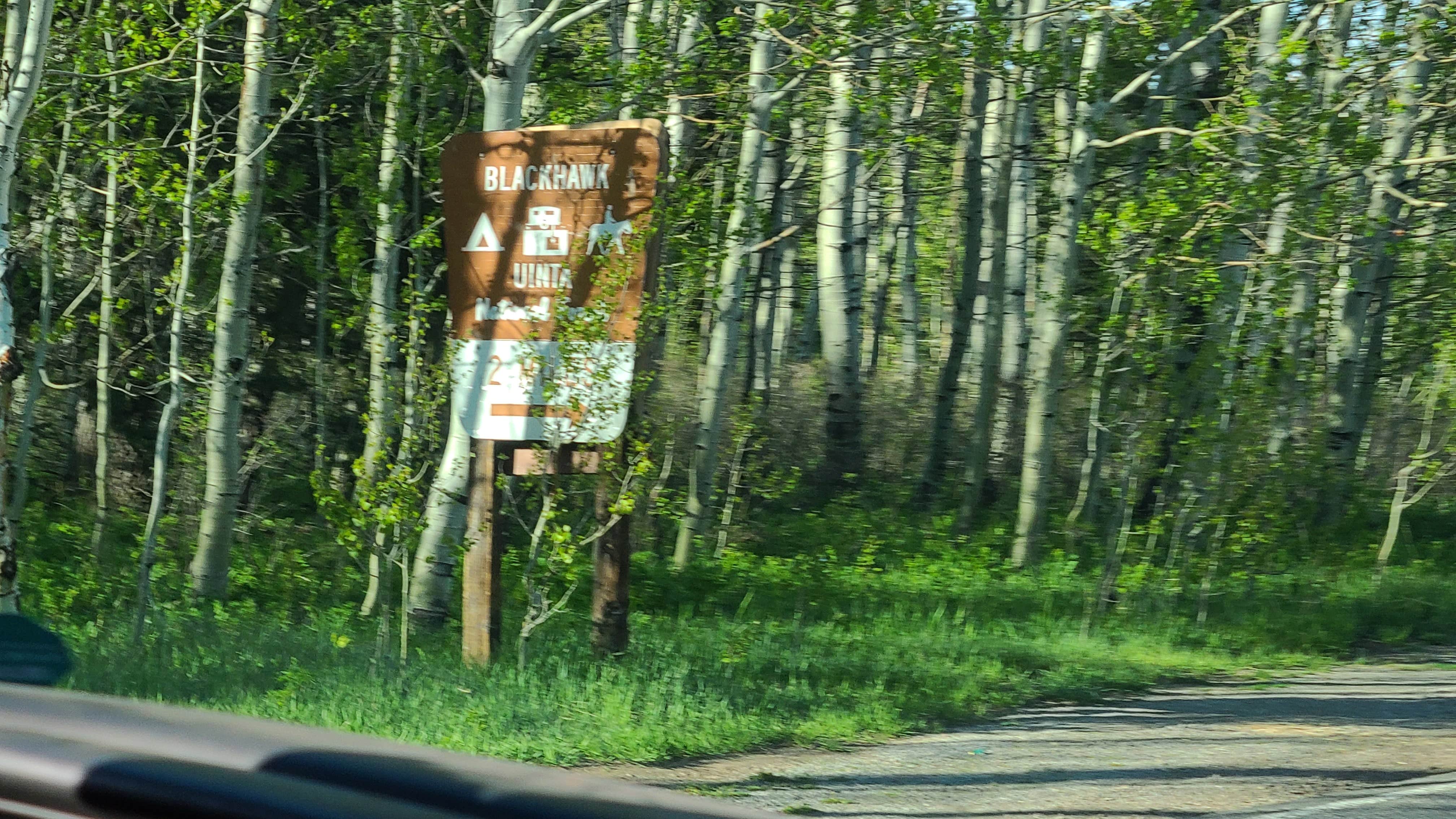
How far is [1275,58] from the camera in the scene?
15.2 metres

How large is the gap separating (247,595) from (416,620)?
403cm

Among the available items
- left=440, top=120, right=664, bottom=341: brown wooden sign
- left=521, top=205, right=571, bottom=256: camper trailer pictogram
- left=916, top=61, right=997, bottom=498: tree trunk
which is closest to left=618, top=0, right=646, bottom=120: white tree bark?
left=440, top=120, right=664, bottom=341: brown wooden sign

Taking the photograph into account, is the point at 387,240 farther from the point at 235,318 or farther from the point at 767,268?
the point at 767,268

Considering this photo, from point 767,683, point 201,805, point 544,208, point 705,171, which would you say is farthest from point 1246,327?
point 201,805

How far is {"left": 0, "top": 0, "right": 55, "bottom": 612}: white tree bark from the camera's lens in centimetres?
870

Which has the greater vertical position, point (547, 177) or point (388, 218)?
point (388, 218)

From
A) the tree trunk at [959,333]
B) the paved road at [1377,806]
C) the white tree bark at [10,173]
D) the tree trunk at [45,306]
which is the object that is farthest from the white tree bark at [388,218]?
the tree trunk at [959,333]

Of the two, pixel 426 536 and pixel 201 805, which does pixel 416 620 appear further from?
pixel 201 805

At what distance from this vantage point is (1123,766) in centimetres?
763

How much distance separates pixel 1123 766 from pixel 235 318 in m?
9.05

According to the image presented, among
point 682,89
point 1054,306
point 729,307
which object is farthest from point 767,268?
point 682,89

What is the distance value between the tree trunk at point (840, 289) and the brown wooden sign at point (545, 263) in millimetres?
4959

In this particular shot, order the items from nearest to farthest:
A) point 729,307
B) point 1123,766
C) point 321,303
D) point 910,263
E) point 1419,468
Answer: point 1123,766
point 729,307
point 321,303
point 1419,468
point 910,263

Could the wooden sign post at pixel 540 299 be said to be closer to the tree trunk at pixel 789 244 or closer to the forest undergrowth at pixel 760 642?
the forest undergrowth at pixel 760 642
